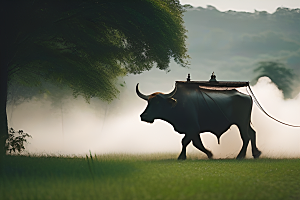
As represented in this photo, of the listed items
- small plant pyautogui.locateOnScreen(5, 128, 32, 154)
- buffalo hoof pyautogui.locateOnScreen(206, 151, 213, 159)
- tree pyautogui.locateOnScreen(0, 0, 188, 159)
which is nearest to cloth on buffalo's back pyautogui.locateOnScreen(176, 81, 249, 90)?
tree pyautogui.locateOnScreen(0, 0, 188, 159)

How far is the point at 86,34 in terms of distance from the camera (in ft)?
30.5

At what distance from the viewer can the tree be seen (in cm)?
873

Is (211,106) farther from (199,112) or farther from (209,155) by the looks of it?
(209,155)

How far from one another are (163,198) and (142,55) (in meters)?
6.94

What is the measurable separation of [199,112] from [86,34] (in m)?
4.47

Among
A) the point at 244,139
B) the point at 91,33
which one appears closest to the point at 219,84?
the point at 244,139

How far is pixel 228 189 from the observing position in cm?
409

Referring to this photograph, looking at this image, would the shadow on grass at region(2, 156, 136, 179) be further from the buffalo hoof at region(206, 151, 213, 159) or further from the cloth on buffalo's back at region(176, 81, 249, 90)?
the cloth on buffalo's back at region(176, 81, 249, 90)

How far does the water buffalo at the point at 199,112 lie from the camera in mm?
9148

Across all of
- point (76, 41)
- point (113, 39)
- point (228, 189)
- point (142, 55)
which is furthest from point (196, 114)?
point (228, 189)

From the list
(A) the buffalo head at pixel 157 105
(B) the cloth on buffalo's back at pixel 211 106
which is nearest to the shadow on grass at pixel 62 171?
(A) the buffalo head at pixel 157 105

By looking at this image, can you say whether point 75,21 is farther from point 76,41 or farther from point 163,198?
point 163,198

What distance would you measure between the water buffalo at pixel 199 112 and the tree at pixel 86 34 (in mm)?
1235

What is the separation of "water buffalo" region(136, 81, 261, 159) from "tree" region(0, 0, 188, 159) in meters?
1.24
